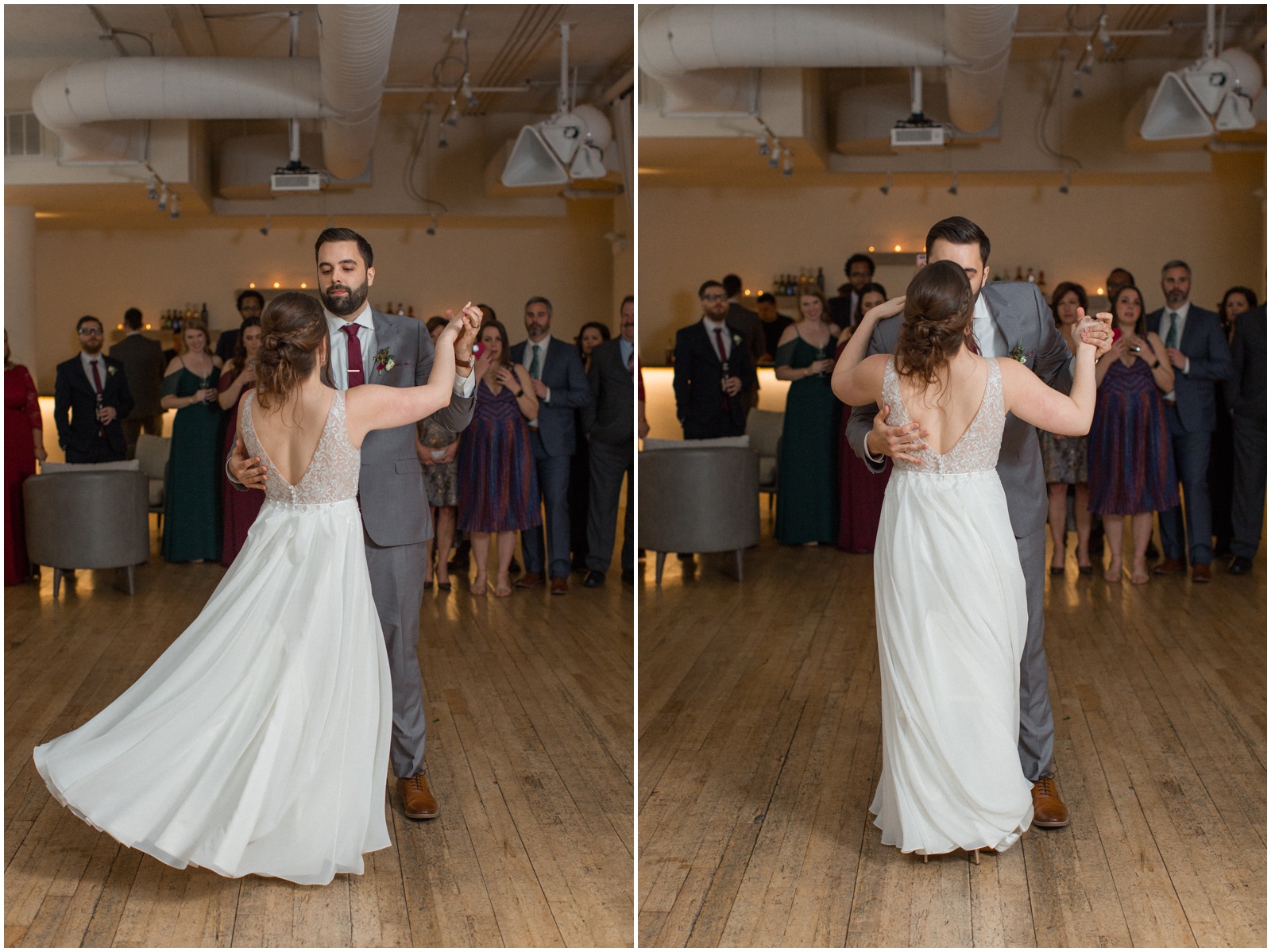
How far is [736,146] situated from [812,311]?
2.02m

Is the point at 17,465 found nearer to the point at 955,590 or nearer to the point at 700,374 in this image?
the point at 700,374

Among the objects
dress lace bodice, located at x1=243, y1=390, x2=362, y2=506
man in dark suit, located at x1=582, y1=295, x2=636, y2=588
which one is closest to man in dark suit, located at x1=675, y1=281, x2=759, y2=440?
man in dark suit, located at x1=582, y1=295, x2=636, y2=588

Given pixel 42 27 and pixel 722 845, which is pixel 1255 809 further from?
pixel 42 27

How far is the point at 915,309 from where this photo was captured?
9.16 feet

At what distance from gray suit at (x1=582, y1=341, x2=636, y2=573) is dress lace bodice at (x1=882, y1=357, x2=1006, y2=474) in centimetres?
377

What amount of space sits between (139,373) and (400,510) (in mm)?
6689

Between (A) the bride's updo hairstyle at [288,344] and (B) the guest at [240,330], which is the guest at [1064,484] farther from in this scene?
(A) the bride's updo hairstyle at [288,344]

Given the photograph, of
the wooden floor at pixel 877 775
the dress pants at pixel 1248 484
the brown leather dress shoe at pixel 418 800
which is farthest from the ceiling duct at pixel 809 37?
the brown leather dress shoe at pixel 418 800

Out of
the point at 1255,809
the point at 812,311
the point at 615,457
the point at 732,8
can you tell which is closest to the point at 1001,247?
the point at 812,311

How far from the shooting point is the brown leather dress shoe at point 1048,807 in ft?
10.6

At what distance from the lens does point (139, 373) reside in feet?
29.9

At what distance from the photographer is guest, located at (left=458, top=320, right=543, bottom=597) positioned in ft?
21.5

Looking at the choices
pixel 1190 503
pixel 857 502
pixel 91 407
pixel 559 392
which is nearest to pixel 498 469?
pixel 559 392

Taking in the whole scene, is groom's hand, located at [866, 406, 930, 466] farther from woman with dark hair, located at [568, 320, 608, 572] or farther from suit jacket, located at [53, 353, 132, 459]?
suit jacket, located at [53, 353, 132, 459]
